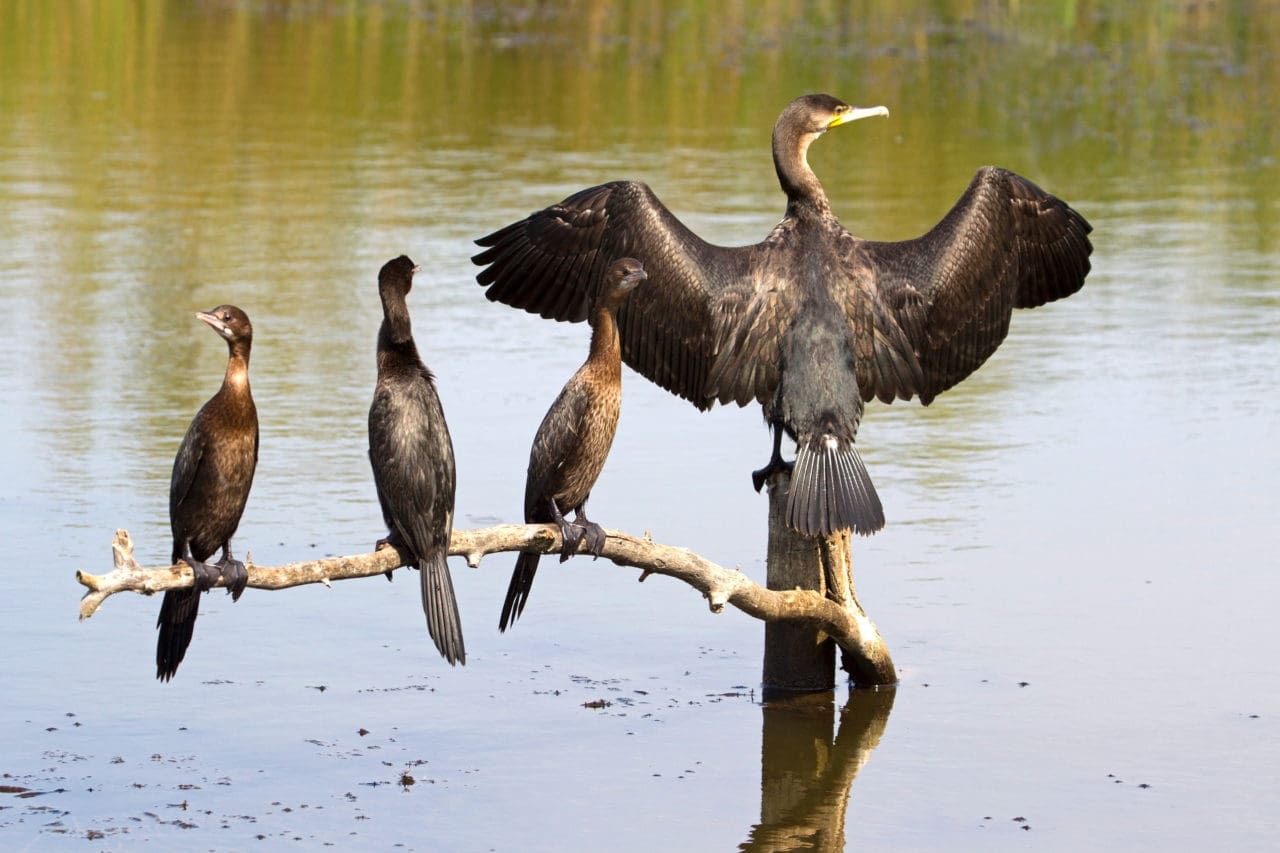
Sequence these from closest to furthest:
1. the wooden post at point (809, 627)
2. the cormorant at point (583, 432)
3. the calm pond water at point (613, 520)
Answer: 1. the cormorant at point (583, 432)
2. the calm pond water at point (613, 520)
3. the wooden post at point (809, 627)

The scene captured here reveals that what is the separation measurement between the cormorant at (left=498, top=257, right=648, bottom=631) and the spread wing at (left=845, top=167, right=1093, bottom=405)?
949mm

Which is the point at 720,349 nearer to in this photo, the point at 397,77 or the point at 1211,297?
the point at 1211,297

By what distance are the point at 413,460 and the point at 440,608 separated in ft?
1.40

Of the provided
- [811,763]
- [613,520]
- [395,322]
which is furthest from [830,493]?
[613,520]

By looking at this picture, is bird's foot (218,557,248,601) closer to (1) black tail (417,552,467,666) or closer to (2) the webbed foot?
(1) black tail (417,552,467,666)

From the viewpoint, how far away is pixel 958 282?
25.7ft

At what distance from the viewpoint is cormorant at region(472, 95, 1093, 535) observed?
7.46 meters

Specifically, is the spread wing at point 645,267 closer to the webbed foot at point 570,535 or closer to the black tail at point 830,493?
the black tail at point 830,493

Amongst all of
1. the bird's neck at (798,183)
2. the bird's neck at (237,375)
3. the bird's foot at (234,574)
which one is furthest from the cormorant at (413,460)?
the bird's neck at (798,183)

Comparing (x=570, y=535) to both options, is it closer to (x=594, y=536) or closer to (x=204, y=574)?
(x=594, y=536)

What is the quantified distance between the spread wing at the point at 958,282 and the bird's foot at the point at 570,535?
4.50 ft

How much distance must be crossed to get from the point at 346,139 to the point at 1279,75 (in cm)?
1025

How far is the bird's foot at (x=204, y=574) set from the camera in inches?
243

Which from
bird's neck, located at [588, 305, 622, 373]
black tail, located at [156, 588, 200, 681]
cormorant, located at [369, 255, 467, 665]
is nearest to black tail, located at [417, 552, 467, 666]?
cormorant, located at [369, 255, 467, 665]
